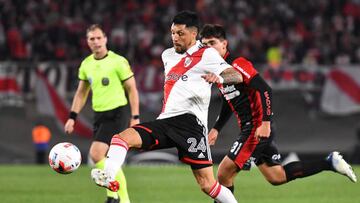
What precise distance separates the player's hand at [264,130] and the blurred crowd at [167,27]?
44.8 feet

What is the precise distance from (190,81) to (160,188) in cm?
591

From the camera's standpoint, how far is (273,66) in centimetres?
2030

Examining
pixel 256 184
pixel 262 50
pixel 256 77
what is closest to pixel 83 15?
pixel 262 50

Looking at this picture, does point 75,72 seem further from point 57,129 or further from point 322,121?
point 322,121

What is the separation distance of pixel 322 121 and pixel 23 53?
839cm

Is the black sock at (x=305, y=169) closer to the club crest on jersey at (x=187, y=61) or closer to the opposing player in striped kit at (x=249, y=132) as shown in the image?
the opposing player in striped kit at (x=249, y=132)

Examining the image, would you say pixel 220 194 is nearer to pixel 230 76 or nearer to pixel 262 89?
pixel 230 76

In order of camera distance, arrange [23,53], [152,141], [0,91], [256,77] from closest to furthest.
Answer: [152,141], [256,77], [0,91], [23,53]

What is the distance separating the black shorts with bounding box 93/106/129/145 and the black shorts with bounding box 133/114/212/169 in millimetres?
2775

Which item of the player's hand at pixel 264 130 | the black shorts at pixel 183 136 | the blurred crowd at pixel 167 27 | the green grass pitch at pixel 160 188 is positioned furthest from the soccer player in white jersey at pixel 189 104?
the blurred crowd at pixel 167 27

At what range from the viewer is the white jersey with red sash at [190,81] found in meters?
8.56

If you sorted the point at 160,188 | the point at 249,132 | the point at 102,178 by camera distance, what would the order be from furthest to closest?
the point at 160,188 < the point at 249,132 < the point at 102,178

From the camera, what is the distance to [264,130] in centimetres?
906

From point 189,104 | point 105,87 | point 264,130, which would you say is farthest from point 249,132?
point 105,87
